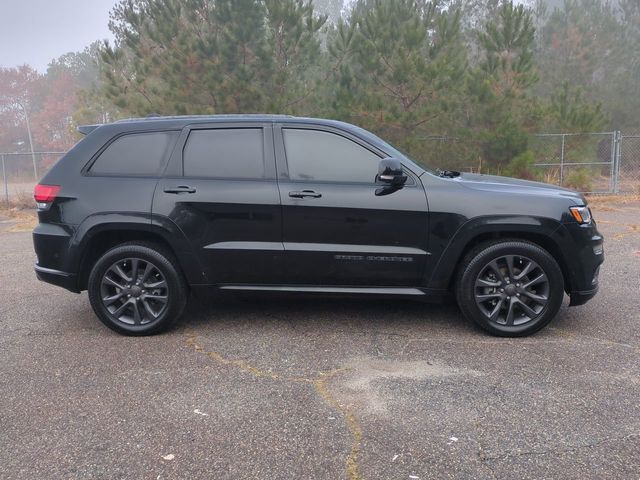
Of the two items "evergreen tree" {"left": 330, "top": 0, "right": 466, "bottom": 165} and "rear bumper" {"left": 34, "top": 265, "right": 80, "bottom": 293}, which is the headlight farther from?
"evergreen tree" {"left": 330, "top": 0, "right": 466, "bottom": 165}

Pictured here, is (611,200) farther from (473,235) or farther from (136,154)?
(136,154)

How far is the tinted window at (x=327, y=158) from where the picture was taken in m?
4.45

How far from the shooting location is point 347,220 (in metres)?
4.36

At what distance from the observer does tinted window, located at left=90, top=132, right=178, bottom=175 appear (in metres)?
4.58

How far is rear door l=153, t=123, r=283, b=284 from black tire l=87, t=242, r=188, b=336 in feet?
0.98

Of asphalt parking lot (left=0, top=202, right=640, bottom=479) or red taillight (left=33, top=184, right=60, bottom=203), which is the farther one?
red taillight (left=33, top=184, right=60, bottom=203)

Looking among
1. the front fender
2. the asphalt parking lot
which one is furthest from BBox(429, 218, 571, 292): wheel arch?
the asphalt parking lot

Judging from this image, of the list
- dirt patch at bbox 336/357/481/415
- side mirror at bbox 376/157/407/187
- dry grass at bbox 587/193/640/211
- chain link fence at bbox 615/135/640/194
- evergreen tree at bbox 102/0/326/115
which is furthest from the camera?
chain link fence at bbox 615/135/640/194

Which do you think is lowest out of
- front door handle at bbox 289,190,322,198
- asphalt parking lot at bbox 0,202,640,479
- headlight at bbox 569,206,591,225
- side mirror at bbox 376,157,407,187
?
asphalt parking lot at bbox 0,202,640,479

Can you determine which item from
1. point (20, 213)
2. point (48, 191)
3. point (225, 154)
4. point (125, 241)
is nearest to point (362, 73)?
point (20, 213)

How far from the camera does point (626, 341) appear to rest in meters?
4.26

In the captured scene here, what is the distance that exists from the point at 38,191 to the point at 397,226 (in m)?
A: 2.99

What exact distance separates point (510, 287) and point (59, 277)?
3.71m

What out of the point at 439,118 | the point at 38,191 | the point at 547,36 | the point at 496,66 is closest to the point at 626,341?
the point at 38,191
